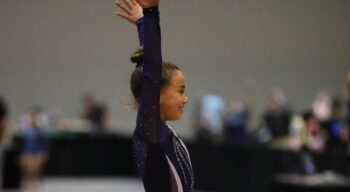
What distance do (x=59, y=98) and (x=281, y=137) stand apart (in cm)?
627

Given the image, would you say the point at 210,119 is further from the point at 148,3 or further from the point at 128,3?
the point at 148,3

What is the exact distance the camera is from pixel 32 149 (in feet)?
46.8

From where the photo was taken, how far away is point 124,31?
6.93 meters

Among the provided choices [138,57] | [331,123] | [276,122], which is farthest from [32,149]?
[138,57]

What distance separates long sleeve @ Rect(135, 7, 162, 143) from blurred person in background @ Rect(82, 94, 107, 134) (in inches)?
458

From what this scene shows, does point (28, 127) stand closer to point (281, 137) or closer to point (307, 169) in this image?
point (281, 137)

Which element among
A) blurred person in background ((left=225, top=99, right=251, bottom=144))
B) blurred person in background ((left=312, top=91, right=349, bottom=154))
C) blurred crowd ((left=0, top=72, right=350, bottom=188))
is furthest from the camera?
blurred person in background ((left=225, top=99, right=251, bottom=144))

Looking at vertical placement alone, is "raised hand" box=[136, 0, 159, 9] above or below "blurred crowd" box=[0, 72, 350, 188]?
above

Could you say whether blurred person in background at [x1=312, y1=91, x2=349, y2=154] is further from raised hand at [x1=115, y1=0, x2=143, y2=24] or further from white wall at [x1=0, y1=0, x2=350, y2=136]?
raised hand at [x1=115, y1=0, x2=143, y2=24]

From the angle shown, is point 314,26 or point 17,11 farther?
point 17,11

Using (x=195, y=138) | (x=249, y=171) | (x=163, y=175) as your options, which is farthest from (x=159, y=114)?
(x=195, y=138)

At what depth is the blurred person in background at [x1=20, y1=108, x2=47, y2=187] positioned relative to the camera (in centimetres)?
1420

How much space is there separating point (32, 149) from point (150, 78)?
11213 millimetres

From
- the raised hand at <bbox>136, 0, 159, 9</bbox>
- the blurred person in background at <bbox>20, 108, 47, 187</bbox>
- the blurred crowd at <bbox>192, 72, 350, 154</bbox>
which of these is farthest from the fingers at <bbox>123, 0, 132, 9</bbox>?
the blurred person in background at <bbox>20, 108, 47, 187</bbox>
